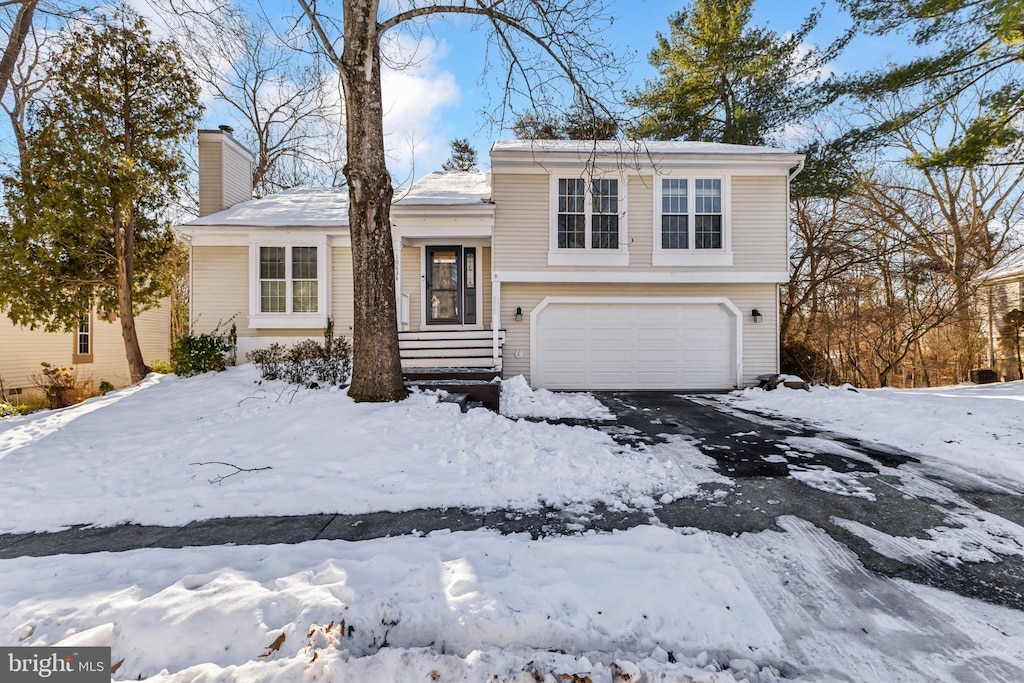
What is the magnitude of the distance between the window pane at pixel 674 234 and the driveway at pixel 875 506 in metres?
5.47

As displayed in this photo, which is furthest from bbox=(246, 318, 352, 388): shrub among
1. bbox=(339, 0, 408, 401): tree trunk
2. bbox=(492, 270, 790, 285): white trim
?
bbox=(492, 270, 790, 285): white trim

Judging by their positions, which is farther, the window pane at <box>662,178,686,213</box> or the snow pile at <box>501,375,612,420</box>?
the window pane at <box>662,178,686,213</box>

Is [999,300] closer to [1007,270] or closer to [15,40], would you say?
[1007,270]

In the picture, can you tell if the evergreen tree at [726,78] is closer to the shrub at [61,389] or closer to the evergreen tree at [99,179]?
the evergreen tree at [99,179]

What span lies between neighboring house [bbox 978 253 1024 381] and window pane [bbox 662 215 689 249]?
9.85 meters

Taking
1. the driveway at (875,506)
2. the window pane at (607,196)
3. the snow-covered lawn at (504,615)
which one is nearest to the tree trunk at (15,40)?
the snow-covered lawn at (504,615)

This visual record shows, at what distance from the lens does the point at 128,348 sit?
34.0 ft

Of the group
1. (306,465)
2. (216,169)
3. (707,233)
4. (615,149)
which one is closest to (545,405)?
(306,465)

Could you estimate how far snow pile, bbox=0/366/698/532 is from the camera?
3473 millimetres

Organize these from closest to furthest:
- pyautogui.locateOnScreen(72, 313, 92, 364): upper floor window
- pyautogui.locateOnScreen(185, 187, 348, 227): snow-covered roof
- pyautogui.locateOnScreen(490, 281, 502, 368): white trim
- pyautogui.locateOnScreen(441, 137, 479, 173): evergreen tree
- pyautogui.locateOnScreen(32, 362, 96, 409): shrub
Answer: pyautogui.locateOnScreen(490, 281, 502, 368): white trim < pyautogui.locateOnScreen(185, 187, 348, 227): snow-covered roof < pyautogui.locateOnScreen(32, 362, 96, 409): shrub < pyautogui.locateOnScreen(72, 313, 92, 364): upper floor window < pyautogui.locateOnScreen(441, 137, 479, 173): evergreen tree

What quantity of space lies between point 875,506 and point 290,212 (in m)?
12.2

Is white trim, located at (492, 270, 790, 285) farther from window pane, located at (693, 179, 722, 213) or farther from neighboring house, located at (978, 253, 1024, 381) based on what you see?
neighboring house, located at (978, 253, 1024, 381)

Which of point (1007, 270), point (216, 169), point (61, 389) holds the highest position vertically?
point (216, 169)

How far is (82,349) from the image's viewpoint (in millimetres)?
14539
